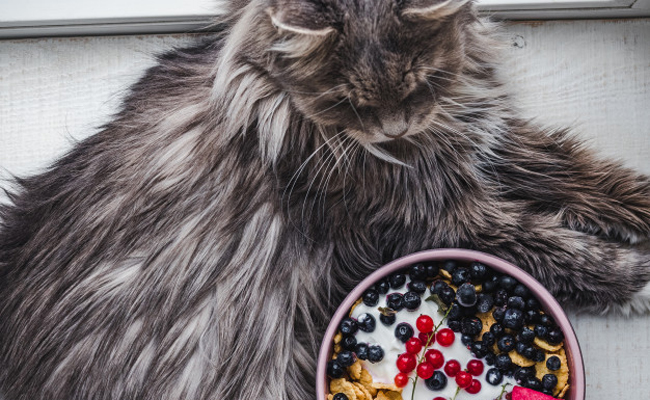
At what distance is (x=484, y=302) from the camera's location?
137 centimetres

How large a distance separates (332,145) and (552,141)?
569 mm

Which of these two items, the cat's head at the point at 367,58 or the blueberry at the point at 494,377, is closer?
the cat's head at the point at 367,58

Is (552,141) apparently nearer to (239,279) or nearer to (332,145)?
(332,145)

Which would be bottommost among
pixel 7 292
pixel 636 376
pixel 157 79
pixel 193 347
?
pixel 636 376

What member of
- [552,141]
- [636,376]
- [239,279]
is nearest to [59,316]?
[239,279]

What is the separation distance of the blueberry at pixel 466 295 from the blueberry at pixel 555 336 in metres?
0.18

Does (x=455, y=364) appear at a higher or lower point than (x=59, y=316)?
lower

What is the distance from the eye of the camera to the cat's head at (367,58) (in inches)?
43.3

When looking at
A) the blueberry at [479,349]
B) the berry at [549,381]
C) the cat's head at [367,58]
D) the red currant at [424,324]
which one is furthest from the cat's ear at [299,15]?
the berry at [549,381]

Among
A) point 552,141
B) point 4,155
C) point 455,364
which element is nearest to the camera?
point 455,364

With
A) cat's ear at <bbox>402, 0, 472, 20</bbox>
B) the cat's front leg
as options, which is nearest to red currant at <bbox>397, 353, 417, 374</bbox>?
the cat's front leg

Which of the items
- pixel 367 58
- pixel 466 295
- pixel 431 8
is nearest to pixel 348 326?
pixel 466 295

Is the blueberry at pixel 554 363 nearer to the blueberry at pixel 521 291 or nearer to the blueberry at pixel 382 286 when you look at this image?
the blueberry at pixel 521 291

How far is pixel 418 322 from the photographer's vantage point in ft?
4.50
